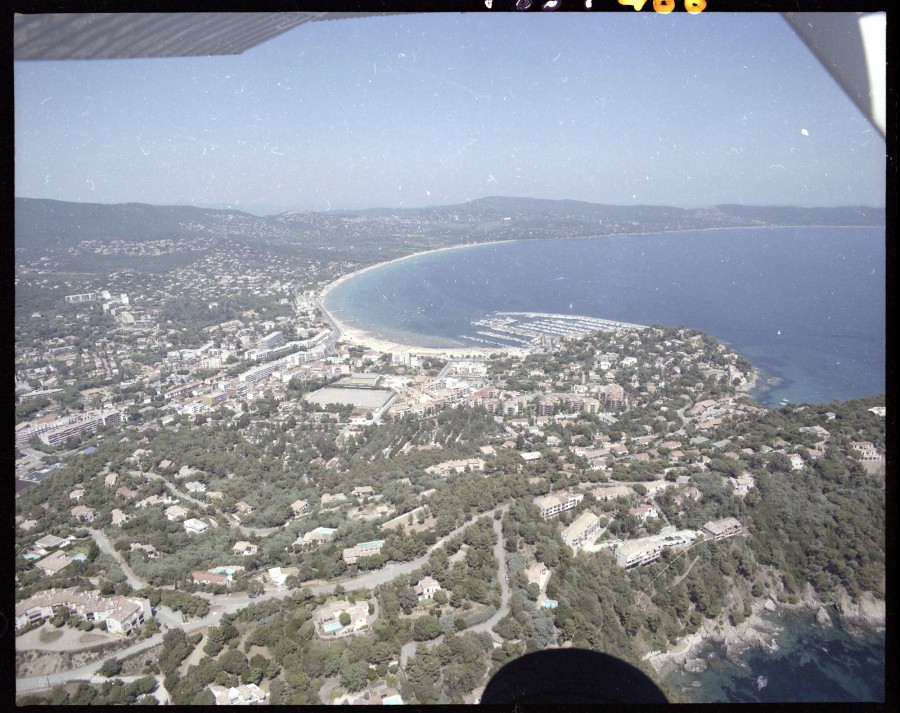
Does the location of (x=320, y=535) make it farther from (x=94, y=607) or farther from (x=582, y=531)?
(x=582, y=531)

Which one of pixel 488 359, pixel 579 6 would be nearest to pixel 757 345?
pixel 488 359

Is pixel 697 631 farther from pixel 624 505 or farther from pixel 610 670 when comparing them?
pixel 610 670

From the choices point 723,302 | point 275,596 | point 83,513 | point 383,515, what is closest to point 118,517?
point 83,513

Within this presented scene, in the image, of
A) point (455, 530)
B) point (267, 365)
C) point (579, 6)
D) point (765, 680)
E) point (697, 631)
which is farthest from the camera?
point (267, 365)

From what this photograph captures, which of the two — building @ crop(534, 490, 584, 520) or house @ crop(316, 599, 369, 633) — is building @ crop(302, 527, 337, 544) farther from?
building @ crop(534, 490, 584, 520)

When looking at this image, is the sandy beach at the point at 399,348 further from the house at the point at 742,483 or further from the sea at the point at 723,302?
the house at the point at 742,483

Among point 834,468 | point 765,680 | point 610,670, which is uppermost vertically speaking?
point 610,670

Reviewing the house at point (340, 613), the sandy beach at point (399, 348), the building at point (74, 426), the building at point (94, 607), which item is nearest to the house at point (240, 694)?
the house at point (340, 613)
